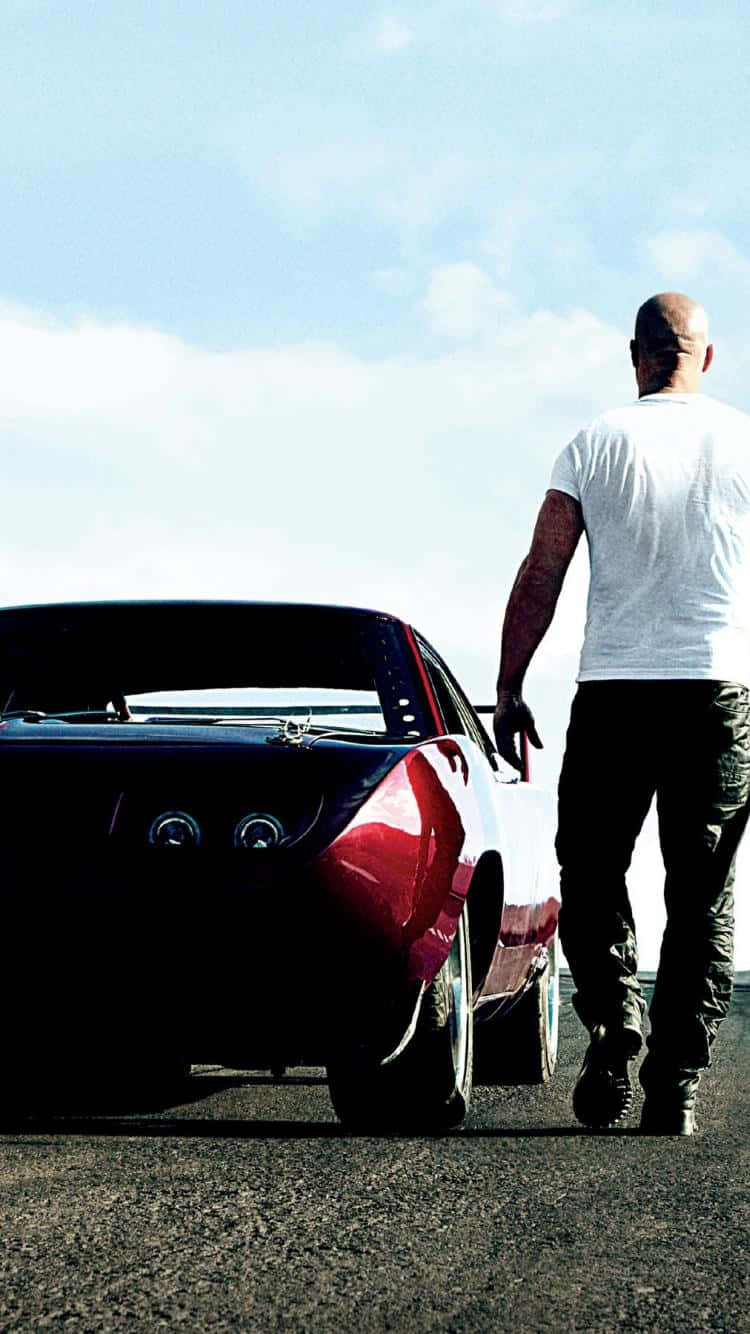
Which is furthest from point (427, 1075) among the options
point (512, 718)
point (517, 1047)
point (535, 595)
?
point (517, 1047)

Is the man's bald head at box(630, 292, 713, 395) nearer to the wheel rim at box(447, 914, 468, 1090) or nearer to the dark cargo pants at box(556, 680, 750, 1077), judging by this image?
the dark cargo pants at box(556, 680, 750, 1077)

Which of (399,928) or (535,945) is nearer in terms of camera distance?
(399,928)

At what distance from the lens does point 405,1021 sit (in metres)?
4.21

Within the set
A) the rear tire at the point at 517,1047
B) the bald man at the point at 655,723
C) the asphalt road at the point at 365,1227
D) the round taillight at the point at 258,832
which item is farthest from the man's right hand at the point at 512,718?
the rear tire at the point at 517,1047

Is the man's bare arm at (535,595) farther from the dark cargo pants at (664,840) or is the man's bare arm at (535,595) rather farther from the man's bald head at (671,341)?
the man's bald head at (671,341)

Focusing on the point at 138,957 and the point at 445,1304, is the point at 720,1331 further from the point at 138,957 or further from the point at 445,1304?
the point at 138,957

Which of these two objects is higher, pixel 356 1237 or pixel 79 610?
pixel 79 610

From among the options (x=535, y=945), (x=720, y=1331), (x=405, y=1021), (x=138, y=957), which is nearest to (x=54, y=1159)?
(x=138, y=957)

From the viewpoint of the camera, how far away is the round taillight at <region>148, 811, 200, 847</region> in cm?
404

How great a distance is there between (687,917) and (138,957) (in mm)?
1614

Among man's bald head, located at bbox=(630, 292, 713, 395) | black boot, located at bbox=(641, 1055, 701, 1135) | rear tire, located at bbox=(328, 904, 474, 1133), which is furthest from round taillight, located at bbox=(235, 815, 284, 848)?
man's bald head, located at bbox=(630, 292, 713, 395)

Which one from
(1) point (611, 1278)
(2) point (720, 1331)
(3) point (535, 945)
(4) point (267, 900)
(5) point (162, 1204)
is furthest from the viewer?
(3) point (535, 945)

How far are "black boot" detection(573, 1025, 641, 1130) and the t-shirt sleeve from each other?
1426 mm

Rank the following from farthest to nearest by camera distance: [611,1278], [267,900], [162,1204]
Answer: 1. [267,900]
2. [162,1204]
3. [611,1278]
